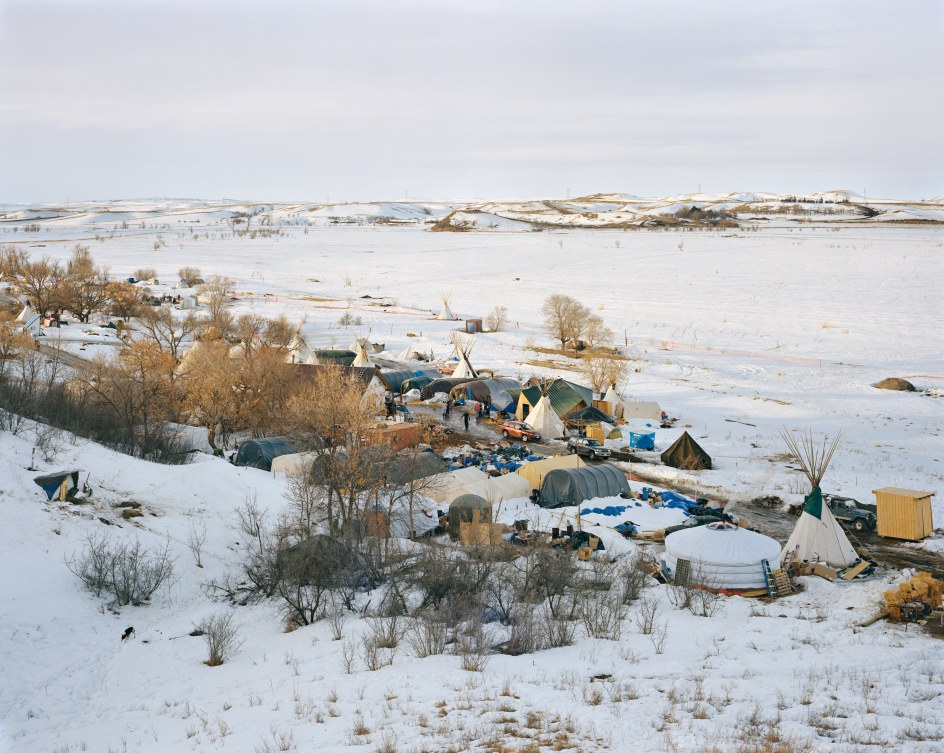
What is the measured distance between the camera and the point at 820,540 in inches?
661

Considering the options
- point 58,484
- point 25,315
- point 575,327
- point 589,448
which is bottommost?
point 589,448

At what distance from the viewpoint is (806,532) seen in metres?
16.9

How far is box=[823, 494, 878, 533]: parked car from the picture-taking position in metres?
19.4

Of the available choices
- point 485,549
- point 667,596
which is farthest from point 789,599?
point 485,549

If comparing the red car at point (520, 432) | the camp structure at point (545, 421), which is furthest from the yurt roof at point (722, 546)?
the camp structure at point (545, 421)

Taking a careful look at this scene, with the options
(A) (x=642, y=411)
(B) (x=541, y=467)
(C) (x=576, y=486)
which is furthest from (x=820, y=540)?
(A) (x=642, y=411)

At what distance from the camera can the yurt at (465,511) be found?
61.2 feet

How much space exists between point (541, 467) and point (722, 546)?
7601mm

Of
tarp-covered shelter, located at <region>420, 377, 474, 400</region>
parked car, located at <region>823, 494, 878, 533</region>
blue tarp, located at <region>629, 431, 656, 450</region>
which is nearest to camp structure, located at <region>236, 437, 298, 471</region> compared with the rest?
tarp-covered shelter, located at <region>420, 377, 474, 400</region>

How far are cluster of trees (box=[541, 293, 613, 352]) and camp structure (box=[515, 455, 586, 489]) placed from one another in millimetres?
22881

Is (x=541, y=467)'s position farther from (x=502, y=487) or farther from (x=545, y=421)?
(x=545, y=421)

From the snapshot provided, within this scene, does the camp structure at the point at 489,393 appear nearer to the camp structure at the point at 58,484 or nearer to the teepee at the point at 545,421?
the teepee at the point at 545,421

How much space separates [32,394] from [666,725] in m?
20.3

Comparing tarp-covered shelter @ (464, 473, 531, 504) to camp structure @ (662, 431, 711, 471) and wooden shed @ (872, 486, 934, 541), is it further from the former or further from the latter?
wooden shed @ (872, 486, 934, 541)
